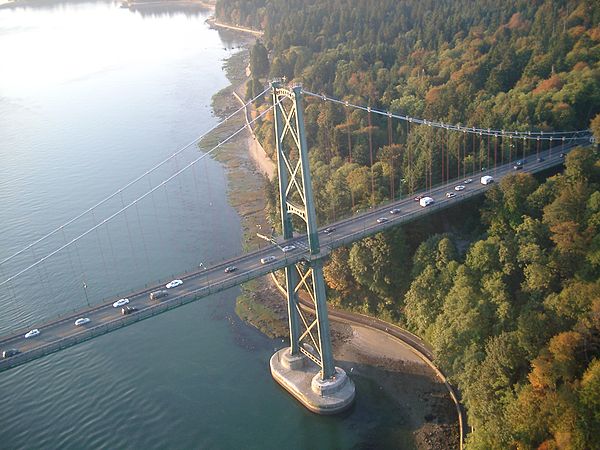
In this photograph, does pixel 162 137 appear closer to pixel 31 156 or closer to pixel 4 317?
pixel 31 156

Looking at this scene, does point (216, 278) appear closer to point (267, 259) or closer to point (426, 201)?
point (267, 259)

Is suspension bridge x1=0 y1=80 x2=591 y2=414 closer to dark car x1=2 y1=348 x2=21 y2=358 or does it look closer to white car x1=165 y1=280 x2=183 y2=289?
dark car x1=2 y1=348 x2=21 y2=358

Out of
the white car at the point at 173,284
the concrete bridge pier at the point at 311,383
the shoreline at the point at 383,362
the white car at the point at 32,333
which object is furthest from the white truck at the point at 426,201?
the white car at the point at 32,333

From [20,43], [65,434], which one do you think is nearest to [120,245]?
[65,434]

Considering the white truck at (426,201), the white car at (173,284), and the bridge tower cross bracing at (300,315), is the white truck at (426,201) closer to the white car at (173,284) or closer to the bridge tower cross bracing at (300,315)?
the bridge tower cross bracing at (300,315)

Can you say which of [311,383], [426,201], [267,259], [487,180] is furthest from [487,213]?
[311,383]

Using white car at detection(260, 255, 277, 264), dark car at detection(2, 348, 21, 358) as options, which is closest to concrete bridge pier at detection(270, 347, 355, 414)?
white car at detection(260, 255, 277, 264)
